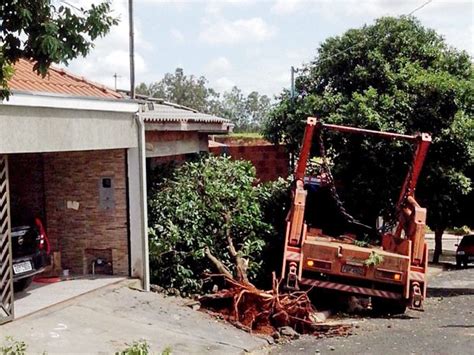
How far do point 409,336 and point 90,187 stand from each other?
20.3 ft

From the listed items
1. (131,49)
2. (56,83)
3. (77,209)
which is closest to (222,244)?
(77,209)

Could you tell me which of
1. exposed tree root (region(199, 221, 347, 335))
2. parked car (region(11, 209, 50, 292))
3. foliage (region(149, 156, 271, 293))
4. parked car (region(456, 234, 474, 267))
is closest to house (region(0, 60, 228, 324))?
foliage (region(149, 156, 271, 293))

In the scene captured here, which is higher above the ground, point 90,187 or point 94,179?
point 94,179

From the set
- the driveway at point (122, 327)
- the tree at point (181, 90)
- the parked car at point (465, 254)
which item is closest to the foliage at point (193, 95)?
the tree at point (181, 90)

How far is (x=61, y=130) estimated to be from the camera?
10555 millimetres

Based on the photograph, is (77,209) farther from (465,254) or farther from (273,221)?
(465,254)

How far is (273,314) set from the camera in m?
11.9

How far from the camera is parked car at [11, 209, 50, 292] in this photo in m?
10.6

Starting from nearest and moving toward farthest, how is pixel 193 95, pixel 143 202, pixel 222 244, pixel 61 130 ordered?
pixel 61 130, pixel 143 202, pixel 222 244, pixel 193 95

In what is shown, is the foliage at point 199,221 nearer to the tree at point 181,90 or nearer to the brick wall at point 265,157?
the brick wall at point 265,157

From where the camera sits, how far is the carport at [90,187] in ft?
38.2

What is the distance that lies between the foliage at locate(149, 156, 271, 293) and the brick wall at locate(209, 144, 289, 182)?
17.4ft

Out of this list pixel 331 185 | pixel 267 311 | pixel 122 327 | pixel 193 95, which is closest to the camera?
pixel 122 327

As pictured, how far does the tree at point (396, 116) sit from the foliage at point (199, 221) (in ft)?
10.5
